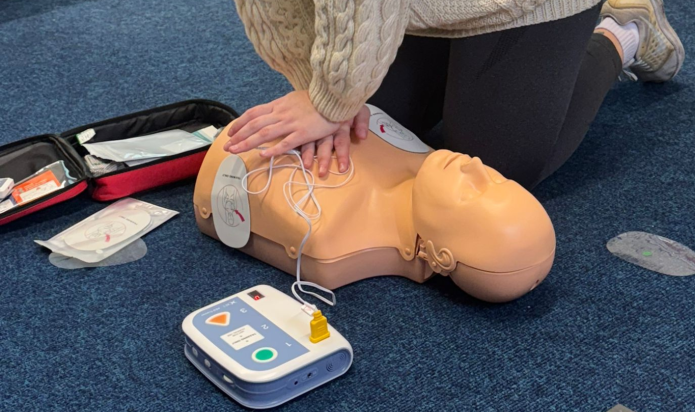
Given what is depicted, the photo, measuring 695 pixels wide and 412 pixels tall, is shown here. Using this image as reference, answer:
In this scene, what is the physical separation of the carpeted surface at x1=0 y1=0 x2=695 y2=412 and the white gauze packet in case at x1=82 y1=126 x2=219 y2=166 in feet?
0.23

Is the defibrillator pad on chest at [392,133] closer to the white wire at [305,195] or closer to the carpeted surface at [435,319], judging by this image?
the white wire at [305,195]

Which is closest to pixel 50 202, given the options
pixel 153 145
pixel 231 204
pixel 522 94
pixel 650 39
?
pixel 153 145

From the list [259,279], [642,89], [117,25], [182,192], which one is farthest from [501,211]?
[117,25]

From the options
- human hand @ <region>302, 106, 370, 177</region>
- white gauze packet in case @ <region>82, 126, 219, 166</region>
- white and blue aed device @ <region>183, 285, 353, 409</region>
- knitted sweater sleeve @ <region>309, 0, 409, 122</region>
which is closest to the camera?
white and blue aed device @ <region>183, 285, 353, 409</region>

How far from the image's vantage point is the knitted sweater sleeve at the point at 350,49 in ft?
3.28

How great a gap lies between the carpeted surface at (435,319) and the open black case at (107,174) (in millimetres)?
37

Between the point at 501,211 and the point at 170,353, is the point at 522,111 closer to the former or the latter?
the point at 501,211

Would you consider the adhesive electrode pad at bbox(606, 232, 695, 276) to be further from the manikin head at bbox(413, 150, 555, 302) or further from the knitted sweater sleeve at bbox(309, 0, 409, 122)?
the knitted sweater sleeve at bbox(309, 0, 409, 122)

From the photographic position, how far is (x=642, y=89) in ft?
5.47

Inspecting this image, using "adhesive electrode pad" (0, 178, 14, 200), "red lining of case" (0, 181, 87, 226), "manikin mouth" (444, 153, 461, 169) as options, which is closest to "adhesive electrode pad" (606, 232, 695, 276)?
"manikin mouth" (444, 153, 461, 169)

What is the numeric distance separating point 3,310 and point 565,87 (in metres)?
0.91

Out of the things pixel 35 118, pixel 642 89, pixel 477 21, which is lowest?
pixel 642 89

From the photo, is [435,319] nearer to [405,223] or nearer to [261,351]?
[405,223]

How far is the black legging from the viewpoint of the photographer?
1197mm
